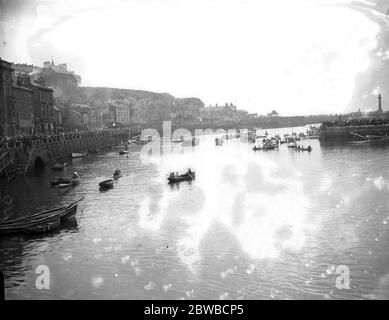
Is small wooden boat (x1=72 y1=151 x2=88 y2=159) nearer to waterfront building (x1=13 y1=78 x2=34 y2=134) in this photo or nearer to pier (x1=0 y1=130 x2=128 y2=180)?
pier (x1=0 y1=130 x2=128 y2=180)

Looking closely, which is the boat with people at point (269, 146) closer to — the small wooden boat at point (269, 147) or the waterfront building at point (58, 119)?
the small wooden boat at point (269, 147)

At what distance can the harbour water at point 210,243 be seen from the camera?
15586 millimetres

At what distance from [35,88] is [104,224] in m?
53.7

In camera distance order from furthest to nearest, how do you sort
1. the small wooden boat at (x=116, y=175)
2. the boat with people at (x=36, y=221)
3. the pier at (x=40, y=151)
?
the pier at (x=40, y=151) → the small wooden boat at (x=116, y=175) → the boat with people at (x=36, y=221)

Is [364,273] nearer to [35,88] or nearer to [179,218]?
[179,218]

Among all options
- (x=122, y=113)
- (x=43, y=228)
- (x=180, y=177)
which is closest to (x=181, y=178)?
(x=180, y=177)

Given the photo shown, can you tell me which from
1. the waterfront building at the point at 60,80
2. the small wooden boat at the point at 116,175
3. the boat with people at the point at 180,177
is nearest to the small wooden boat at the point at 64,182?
the small wooden boat at the point at 116,175

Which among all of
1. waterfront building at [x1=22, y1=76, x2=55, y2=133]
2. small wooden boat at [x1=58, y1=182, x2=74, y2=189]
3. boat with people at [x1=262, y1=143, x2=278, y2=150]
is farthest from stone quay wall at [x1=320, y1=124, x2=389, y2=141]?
small wooden boat at [x1=58, y1=182, x2=74, y2=189]

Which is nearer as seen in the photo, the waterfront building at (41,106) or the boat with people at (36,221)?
the boat with people at (36,221)

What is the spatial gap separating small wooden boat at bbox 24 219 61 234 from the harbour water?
403 millimetres

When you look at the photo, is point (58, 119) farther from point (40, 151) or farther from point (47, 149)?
point (40, 151)

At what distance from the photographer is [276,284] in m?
15.4

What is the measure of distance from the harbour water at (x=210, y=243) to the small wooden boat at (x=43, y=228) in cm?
40
